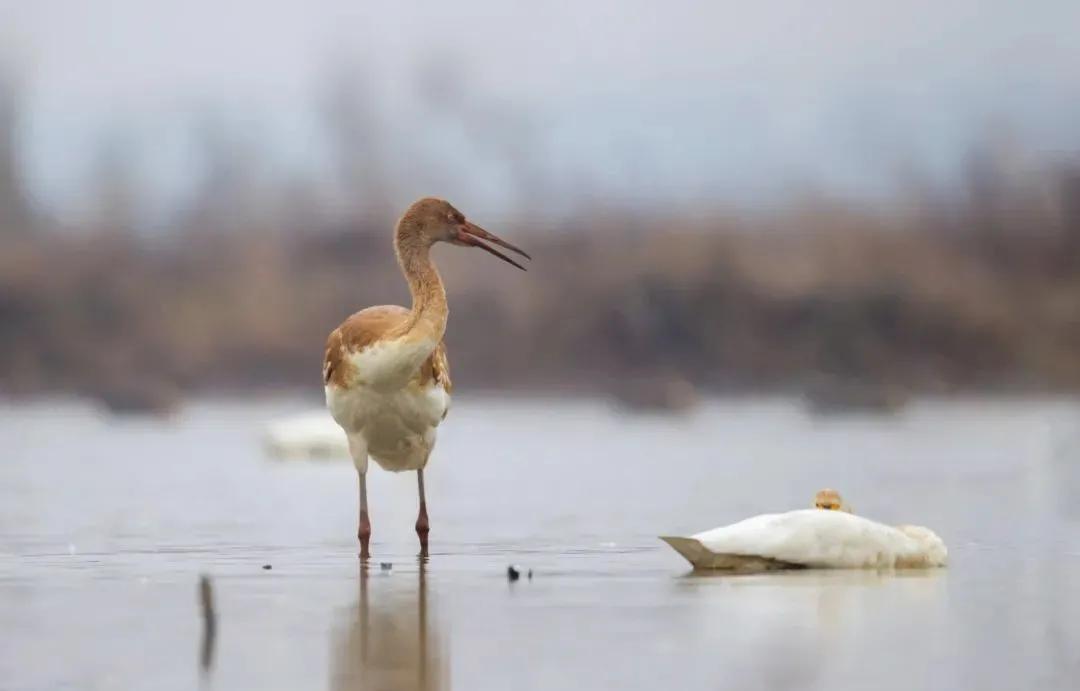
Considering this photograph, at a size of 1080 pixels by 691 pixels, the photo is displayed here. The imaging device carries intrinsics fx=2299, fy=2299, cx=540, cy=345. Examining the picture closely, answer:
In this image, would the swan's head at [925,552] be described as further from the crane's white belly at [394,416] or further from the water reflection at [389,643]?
the crane's white belly at [394,416]

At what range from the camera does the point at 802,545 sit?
11.5 m

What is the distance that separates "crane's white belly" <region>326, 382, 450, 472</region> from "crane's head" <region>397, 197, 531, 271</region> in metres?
0.89

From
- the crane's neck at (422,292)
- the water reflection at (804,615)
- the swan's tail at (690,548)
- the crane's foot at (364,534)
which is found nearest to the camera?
the water reflection at (804,615)

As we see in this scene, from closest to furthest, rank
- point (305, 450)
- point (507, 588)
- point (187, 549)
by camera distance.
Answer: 1. point (507, 588)
2. point (187, 549)
3. point (305, 450)

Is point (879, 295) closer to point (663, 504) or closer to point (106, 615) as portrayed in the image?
point (663, 504)

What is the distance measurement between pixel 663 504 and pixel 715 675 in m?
8.93

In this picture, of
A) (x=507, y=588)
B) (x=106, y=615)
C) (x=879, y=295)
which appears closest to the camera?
(x=106, y=615)

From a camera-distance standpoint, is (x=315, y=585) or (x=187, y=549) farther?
(x=187, y=549)

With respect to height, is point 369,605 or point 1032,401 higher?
point 1032,401

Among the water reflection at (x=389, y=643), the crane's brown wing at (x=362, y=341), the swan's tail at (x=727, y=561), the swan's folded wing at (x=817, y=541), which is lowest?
the water reflection at (x=389, y=643)

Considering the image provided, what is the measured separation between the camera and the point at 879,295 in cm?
3209

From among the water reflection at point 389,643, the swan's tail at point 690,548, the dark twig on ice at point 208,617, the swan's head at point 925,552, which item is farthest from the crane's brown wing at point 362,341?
the dark twig on ice at point 208,617

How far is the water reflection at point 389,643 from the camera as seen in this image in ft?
26.7

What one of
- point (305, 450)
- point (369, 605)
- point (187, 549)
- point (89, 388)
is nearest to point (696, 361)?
point (89, 388)
